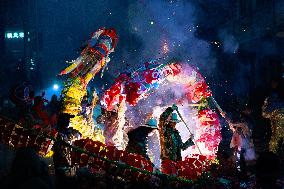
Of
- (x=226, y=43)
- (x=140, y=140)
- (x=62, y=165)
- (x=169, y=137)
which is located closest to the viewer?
(x=62, y=165)

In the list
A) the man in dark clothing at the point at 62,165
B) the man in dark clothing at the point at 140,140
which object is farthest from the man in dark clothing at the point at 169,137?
the man in dark clothing at the point at 62,165

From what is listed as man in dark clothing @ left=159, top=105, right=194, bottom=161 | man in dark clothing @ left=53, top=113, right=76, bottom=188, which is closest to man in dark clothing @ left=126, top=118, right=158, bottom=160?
man in dark clothing @ left=159, top=105, right=194, bottom=161

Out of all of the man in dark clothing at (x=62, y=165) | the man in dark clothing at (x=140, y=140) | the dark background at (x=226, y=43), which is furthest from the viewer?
the dark background at (x=226, y=43)

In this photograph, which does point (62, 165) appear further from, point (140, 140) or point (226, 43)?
point (226, 43)

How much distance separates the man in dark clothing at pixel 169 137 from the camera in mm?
7883

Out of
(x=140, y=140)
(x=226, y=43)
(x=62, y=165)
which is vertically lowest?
(x=62, y=165)

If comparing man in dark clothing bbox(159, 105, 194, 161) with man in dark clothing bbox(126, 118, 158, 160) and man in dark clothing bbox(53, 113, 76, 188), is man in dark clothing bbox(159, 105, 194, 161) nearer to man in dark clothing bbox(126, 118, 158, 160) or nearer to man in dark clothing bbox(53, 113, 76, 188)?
man in dark clothing bbox(126, 118, 158, 160)

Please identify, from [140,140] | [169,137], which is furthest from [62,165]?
[169,137]

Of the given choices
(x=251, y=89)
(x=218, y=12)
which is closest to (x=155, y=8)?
(x=218, y=12)

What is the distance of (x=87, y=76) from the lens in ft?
32.3

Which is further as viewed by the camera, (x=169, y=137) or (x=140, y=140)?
(x=169, y=137)

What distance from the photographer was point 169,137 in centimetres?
791

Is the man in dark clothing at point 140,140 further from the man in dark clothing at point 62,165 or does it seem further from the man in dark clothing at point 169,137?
the man in dark clothing at point 62,165

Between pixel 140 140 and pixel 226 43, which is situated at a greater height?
pixel 226 43
